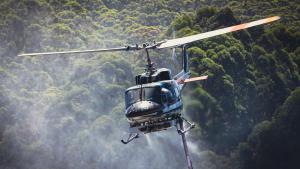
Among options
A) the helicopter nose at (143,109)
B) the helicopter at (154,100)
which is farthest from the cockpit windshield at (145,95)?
the helicopter nose at (143,109)

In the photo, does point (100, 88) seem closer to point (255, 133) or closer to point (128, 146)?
point (128, 146)

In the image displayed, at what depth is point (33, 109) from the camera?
9544cm

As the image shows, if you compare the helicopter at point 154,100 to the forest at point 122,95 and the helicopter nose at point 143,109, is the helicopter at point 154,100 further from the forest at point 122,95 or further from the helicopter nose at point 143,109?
the forest at point 122,95

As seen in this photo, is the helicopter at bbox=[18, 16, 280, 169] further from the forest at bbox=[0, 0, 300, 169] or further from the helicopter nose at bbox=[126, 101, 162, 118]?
the forest at bbox=[0, 0, 300, 169]

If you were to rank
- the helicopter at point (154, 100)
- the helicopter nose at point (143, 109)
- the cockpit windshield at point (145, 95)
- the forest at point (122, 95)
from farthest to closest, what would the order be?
1. the forest at point (122, 95)
2. the cockpit windshield at point (145, 95)
3. the helicopter at point (154, 100)
4. the helicopter nose at point (143, 109)

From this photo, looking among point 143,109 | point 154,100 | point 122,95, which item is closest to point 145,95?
point 154,100

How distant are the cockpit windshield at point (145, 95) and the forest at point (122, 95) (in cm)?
4246

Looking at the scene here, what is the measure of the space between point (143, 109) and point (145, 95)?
4.14ft

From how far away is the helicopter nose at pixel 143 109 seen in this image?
44281 millimetres

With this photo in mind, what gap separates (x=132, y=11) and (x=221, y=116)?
133 ft

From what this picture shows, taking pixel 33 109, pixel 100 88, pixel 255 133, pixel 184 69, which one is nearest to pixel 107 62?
pixel 100 88

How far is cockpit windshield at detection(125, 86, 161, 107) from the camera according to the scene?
45.3 m

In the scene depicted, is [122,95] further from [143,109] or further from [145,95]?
[143,109]

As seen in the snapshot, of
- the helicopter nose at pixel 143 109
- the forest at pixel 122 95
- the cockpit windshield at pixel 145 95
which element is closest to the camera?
the helicopter nose at pixel 143 109
